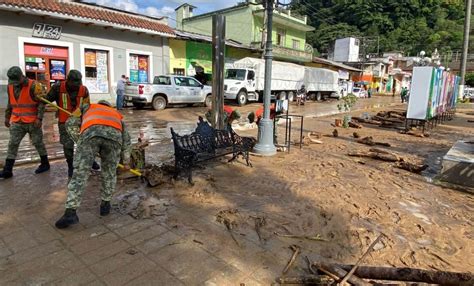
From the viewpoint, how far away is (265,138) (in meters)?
7.16

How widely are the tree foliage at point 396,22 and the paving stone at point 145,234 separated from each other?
2483 inches

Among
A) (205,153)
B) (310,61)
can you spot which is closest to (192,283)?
(205,153)

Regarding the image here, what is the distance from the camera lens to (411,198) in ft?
16.3

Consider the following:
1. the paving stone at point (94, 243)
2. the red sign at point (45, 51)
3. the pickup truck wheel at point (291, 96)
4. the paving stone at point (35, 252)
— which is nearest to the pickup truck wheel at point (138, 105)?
the red sign at point (45, 51)

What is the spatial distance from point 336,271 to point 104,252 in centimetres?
202

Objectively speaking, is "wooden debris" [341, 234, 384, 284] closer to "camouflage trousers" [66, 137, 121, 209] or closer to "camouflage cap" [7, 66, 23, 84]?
"camouflage trousers" [66, 137, 121, 209]

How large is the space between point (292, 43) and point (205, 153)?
33406 millimetres

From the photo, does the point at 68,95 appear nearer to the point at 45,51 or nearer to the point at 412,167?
the point at 412,167

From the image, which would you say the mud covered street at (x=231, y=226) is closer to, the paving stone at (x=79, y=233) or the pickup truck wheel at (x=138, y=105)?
the paving stone at (x=79, y=233)

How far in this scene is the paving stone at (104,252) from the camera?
297 centimetres

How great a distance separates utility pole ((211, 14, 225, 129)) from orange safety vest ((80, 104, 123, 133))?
12.1 ft

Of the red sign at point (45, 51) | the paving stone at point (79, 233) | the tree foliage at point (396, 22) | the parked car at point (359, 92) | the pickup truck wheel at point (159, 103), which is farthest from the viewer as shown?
the tree foliage at point (396, 22)

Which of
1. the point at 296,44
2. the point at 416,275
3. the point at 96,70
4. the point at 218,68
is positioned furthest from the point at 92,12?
the point at 296,44

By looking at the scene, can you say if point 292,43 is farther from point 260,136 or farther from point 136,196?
point 136,196
